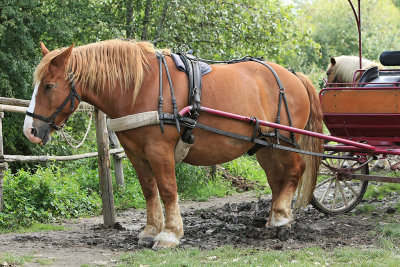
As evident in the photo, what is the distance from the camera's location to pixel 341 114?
6.30 meters

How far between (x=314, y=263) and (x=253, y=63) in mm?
2448

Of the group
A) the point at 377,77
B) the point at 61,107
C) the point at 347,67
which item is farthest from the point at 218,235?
the point at 347,67

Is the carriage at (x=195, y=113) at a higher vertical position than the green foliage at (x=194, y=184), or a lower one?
higher

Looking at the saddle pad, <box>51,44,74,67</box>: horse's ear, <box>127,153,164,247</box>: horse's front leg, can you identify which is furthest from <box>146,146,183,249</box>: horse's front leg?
<box>51,44,74,67</box>: horse's ear

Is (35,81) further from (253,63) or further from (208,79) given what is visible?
(253,63)

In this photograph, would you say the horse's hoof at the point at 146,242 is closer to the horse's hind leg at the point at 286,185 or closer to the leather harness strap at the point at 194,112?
the leather harness strap at the point at 194,112

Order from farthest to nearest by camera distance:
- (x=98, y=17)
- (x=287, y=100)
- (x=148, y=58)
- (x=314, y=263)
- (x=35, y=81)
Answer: (x=98, y=17)
(x=287, y=100)
(x=148, y=58)
(x=35, y=81)
(x=314, y=263)

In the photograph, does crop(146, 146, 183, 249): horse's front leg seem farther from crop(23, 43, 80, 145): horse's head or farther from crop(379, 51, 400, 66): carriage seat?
crop(379, 51, 400, 66): carriage seat

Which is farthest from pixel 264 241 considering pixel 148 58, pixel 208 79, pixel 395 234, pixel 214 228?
pixel 148 58

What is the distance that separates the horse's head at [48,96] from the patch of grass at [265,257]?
133cm

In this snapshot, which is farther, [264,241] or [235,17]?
[235,17]

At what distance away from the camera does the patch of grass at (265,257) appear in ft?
14.9

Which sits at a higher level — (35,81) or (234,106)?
(35,81)

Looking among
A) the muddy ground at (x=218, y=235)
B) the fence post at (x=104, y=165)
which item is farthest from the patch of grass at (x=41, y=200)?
the fence post at (x=104, y=165)
